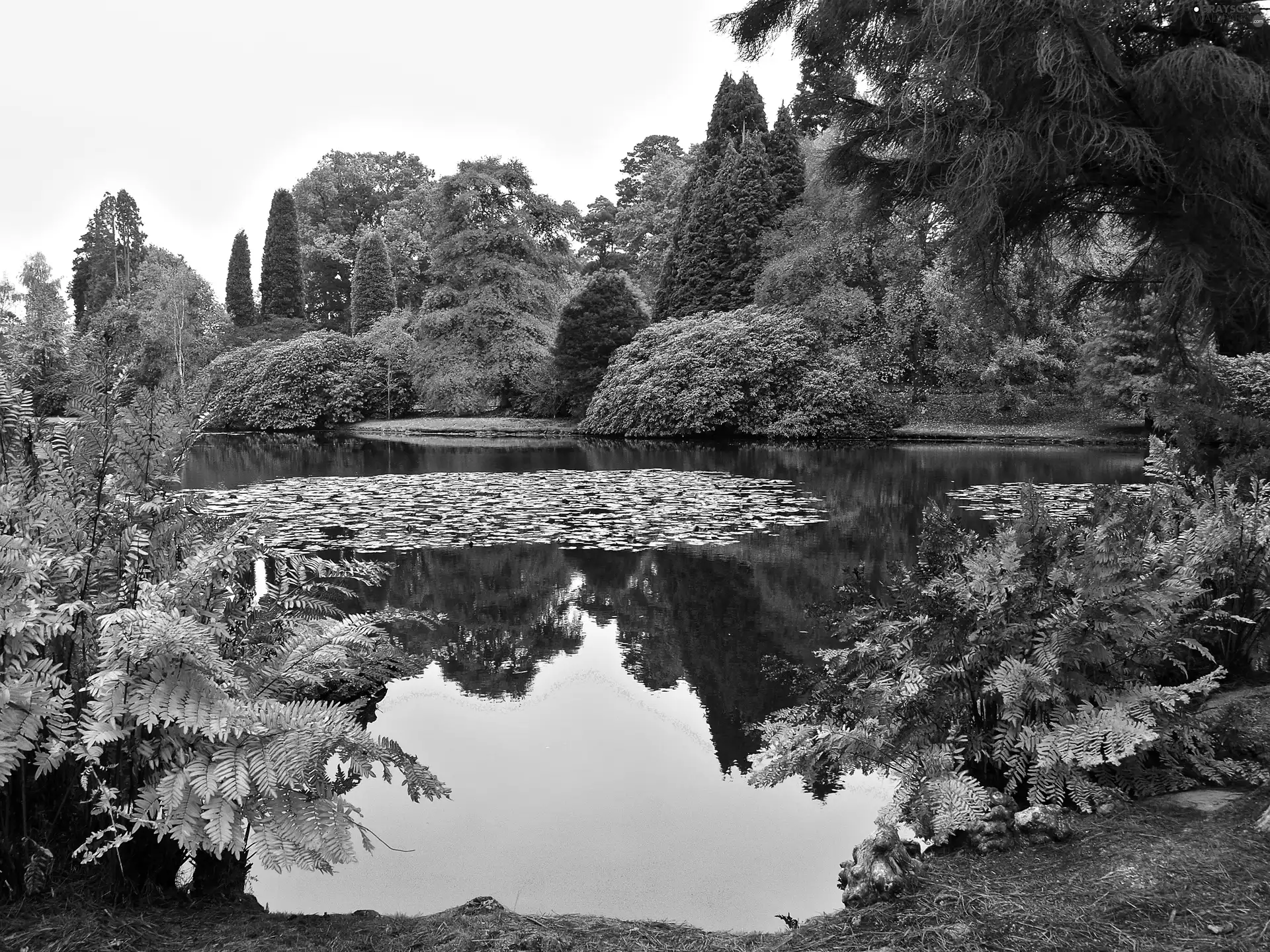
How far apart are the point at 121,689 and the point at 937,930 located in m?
1.62

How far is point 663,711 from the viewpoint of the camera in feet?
13.6

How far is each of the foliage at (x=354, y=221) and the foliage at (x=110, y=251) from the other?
7.36 meters

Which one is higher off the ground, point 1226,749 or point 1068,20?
point 1068,20

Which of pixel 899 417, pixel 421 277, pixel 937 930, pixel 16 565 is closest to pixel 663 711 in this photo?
pixel 937 930

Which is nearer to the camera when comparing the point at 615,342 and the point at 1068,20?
the point at 1068,20

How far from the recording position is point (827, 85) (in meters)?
5.55

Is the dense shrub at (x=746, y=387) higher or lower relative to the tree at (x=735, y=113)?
lower

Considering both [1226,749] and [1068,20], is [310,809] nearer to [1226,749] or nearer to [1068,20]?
[1226,749]

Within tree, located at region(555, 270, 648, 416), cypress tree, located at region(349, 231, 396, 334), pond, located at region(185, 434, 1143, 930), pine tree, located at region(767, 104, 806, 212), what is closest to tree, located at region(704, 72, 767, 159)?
pine tree, located at region(767, 104, 806, 212)

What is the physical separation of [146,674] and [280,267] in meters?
35.8

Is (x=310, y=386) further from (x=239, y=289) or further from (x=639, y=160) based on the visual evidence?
(x=639, y=160)

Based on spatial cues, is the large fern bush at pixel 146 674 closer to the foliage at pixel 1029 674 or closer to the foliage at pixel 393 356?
the foliage at pixel 1029 674

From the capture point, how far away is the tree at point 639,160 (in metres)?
37.8

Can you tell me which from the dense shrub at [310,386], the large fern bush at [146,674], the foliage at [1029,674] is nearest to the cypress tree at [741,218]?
the dense shrub at [310,386]
